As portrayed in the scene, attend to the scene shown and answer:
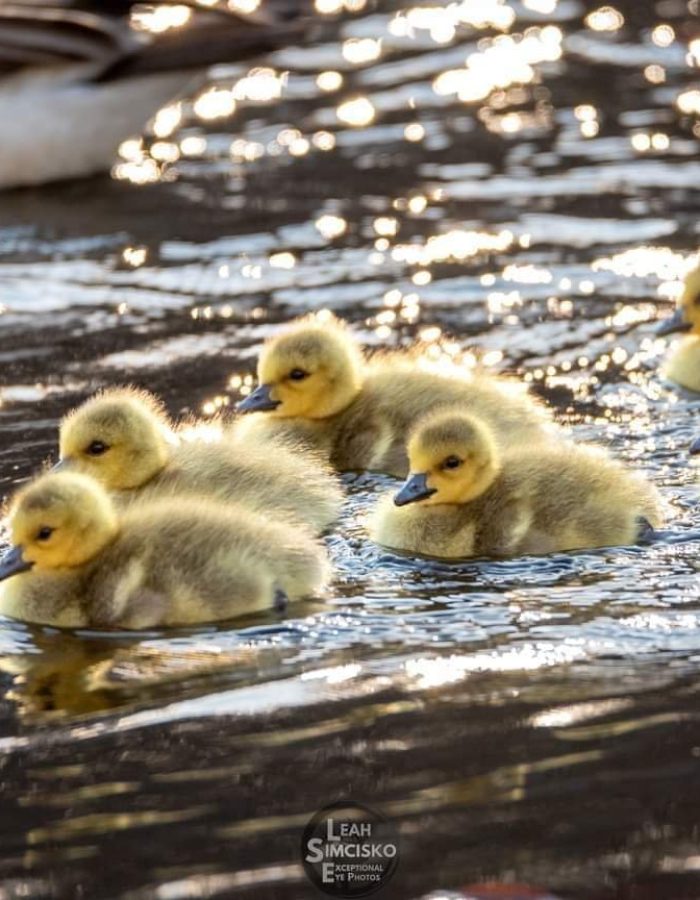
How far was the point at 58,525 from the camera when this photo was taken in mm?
5379

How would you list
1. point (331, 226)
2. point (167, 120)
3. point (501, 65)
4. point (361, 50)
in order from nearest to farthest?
point (331, 226) < point (167, 120) < point (501, 65) < point (361, 50)

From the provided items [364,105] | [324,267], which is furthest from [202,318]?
[364,105]

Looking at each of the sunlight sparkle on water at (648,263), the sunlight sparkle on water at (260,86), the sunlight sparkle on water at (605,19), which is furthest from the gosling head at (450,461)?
the sunlight sparkle on water at (605,19)

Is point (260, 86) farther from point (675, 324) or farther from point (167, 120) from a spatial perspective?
point (675, 324)

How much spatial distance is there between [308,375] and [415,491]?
2.79 feet

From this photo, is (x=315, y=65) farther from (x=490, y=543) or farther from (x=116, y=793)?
(x=116, y=793)

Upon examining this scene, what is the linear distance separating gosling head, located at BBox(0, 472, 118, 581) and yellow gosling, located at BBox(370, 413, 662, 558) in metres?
0.77

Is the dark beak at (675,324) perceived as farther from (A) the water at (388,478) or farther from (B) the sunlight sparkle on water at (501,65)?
(B) the sunlight sparkle on water at (501,65)

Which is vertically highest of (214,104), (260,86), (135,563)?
(260,86)

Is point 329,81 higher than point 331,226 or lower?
higher

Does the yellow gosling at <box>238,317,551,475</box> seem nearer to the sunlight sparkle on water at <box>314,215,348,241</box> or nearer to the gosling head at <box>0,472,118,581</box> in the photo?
the gosling head at <box>0,472,118,581</box>

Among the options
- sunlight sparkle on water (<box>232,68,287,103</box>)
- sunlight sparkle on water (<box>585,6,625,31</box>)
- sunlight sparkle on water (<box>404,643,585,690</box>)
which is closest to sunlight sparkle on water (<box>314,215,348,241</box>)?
sunlight sparkle on water (<box>232,68,287,103</box>)

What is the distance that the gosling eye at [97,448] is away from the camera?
593cm

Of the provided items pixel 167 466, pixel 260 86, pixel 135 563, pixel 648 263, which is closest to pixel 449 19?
pixel 260 86
